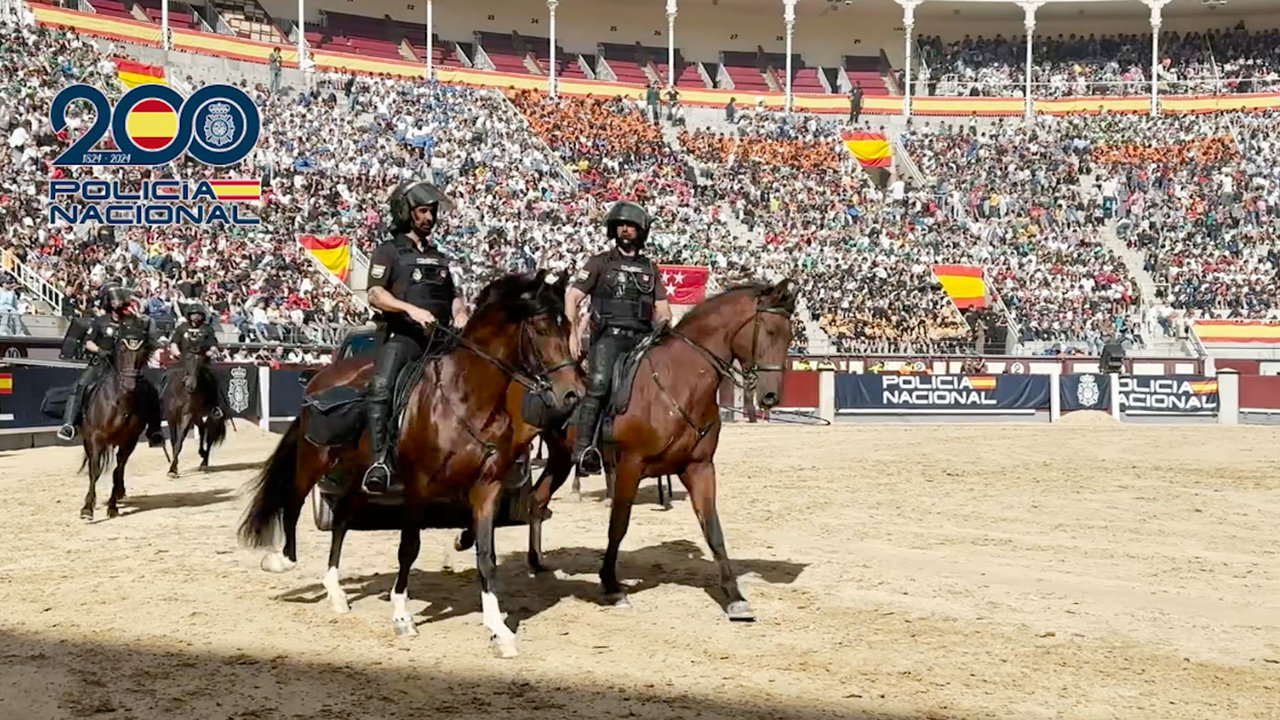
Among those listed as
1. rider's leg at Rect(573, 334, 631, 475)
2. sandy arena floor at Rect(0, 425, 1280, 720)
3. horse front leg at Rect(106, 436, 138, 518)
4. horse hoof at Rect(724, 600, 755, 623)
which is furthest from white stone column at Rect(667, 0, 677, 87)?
horse hoof at Rect(724, 600, 755, 623)

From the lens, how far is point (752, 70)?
208 ft

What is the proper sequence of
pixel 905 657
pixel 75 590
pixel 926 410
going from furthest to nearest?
1. pixel 926 410
2. pixel 75 590
3. pixel 905 657

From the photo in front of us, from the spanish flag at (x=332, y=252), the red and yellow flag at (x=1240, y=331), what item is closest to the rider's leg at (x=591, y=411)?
the spanish flag at (x=332, y=252)

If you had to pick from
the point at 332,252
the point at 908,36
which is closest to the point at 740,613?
the point at 332,252

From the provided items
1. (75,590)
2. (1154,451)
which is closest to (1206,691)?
(75,590)

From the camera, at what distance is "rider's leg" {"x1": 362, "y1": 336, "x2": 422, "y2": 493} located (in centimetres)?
818

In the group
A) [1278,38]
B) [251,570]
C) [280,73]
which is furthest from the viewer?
[1278,38]

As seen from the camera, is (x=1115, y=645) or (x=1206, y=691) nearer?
(x=1206, y=691)

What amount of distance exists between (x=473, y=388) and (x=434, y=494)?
29.3 inches

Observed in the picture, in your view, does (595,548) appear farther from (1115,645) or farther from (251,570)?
(1115,645)

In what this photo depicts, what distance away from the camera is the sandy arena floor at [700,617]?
6652 mm

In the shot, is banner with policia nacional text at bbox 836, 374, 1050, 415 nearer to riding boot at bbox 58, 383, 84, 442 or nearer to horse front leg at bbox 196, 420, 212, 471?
horse front leg at bbox 196, 420, 212, 471

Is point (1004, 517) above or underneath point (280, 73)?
underneath

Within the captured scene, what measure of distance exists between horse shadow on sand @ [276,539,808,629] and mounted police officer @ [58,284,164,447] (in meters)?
5.28
